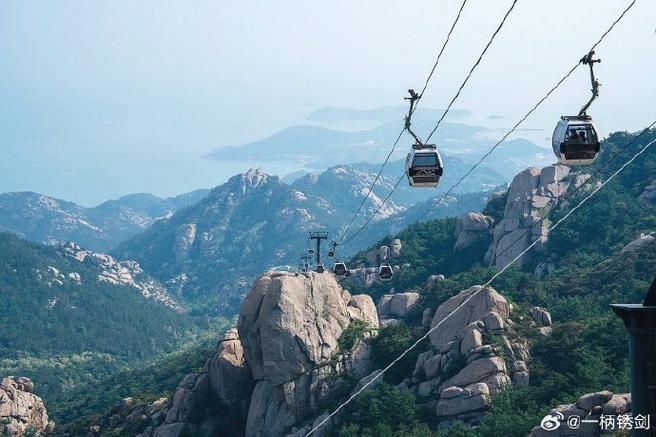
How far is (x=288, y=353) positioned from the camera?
67.7 m

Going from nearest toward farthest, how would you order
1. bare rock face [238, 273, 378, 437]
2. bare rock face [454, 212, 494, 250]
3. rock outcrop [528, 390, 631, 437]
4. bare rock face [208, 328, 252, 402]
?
rock outcrop [528, 390, 631, 437], bare rock face [238, 273, 378, 437], bare rock face [208, 328, 252, 402], bare rock face [454, 212, 494, 250]

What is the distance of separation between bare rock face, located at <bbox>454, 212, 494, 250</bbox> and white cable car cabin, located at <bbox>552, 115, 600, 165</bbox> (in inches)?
3752

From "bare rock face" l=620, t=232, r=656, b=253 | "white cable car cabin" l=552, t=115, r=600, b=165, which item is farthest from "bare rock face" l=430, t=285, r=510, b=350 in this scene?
"white cable car cabin" l=552, t=115, r=600, b=165

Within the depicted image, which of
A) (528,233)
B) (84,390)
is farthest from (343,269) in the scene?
(84,390)

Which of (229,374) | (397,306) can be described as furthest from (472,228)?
(229,374)

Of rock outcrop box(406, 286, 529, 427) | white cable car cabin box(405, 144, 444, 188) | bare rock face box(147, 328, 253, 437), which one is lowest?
bare rock face box(147, 328, 253, 437)

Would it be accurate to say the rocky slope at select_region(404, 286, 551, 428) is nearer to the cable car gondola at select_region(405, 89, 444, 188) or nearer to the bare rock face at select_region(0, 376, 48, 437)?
the cable car gondola at select_region(405, 89, 444, 188)

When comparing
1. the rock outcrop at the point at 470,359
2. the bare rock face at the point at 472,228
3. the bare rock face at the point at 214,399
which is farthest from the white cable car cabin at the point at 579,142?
the bare rock face at the point at 472,228

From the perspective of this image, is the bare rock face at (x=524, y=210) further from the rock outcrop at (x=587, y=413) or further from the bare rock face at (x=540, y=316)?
the rock outcrop at (x=587, y=413)

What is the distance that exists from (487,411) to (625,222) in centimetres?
6475

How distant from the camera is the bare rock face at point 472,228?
414ft

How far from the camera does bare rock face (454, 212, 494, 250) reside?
4963 inches

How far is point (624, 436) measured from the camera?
44469 mm

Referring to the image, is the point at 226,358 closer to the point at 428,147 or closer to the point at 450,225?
the point at 428,147
